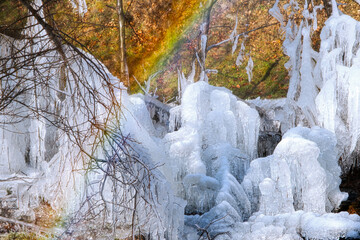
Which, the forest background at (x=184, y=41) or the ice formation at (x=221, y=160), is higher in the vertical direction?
the forest background at (x=184, y=41)

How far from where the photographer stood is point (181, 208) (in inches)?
190

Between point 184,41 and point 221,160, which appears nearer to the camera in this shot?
point 221,160

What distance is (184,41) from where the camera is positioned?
17.2m

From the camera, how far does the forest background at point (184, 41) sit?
15.1 metres

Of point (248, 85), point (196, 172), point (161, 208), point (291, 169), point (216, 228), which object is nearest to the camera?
point (161, 208)

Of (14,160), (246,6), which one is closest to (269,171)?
(14,160)

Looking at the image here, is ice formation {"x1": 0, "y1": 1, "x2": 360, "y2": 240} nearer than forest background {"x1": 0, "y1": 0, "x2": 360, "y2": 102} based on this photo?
Yes

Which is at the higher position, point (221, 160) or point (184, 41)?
point (184, 41)

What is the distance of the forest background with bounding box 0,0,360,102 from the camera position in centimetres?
1513

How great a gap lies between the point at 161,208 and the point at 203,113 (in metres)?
3.18

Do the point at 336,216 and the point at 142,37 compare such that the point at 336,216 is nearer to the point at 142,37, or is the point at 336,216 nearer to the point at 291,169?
the point at 291,169

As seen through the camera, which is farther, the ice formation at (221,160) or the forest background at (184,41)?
the forest background at (184,41)

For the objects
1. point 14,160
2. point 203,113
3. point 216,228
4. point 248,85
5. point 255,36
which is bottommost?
point 216,228

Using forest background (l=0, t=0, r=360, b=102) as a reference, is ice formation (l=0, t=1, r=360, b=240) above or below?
below
